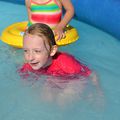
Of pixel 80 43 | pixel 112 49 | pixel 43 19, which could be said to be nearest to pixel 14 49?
pixel 43 19

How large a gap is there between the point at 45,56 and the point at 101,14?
1471 millimetres

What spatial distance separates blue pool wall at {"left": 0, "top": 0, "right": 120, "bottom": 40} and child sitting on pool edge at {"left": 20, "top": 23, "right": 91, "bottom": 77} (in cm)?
96

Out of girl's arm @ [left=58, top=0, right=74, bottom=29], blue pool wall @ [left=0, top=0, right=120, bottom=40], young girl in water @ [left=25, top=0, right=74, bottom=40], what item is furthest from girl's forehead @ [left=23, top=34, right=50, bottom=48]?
blue pool wall @ [left=0, top=0, right=120, bottom=40]

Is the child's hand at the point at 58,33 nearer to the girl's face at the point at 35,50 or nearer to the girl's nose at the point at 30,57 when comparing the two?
the girl's face at the point at 35,50

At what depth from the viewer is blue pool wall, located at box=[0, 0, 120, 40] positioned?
12.1 ft

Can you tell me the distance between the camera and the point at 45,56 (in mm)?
2650

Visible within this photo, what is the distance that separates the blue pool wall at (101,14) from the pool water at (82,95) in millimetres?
139

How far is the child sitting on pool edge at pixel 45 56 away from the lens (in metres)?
2.55

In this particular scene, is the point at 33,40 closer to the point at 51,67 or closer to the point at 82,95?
the point at 51,67

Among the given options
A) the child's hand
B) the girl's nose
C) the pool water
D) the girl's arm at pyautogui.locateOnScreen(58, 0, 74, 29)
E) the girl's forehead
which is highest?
the girl's forehead

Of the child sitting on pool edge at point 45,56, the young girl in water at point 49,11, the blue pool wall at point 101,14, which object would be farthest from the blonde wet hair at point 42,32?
the blue pool wall at point 101,14

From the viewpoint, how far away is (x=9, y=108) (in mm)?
2514

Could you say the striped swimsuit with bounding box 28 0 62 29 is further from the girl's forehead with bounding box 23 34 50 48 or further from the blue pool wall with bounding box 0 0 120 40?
the girl's forehead with bounding box 23 34 50 48

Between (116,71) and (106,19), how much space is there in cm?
95
